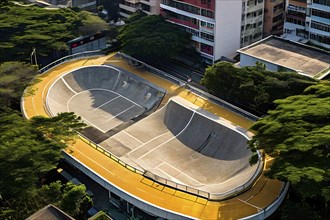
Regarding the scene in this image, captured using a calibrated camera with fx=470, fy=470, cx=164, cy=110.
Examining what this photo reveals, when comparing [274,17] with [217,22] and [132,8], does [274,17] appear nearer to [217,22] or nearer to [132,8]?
[217,22]

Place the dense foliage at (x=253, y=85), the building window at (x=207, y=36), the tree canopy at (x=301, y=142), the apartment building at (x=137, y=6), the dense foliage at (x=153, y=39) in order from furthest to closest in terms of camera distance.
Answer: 1. the apartment building at (x=137, y=6)
2. the building window at (x=207, y=36)
3. the dense foliage at (x=153, y=39)
4. the dense foliage at (x=253, y=85)
5. the tree canopy at (x=301, y=142)

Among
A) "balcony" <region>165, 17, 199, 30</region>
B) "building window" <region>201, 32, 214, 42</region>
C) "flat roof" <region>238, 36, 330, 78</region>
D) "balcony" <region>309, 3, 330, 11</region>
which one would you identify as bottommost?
"flat roof" <region>238, 36, 330, 78</region>

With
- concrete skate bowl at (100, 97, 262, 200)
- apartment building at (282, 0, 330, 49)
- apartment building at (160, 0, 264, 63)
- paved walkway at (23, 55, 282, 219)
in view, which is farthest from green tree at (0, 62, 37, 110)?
apartment building at (282, 0, 330, 49)

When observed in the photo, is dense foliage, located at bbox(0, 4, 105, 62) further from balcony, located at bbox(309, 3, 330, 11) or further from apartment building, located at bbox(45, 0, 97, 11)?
balcony, located at bbox(309, 3, 330, 11)

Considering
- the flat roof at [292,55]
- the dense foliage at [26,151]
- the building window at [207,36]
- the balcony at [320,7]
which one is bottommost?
the dense foliage at [26,151]

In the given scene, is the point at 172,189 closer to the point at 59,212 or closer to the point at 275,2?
the point at 59,212

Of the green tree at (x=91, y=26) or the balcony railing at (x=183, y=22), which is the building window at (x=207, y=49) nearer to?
the balcony railing at (x=183, y=22)

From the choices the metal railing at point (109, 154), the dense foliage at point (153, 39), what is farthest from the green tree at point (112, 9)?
the metal railing at point (109, 154)
